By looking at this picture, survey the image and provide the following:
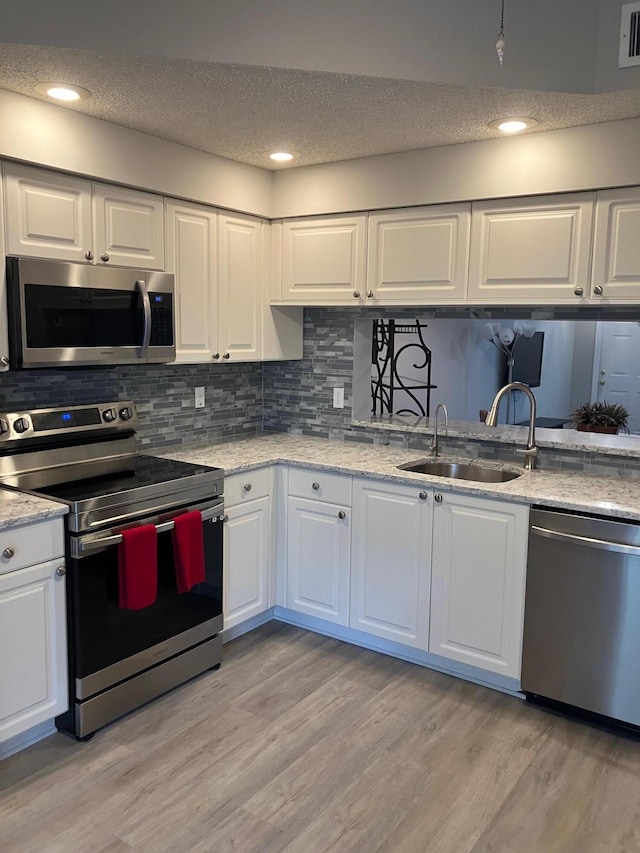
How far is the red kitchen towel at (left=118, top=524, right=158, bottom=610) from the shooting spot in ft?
8.12

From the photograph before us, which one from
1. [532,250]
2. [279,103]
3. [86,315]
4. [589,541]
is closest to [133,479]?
[86,315]

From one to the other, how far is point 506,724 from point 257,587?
1.29 metres

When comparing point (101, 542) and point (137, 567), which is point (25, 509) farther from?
point (137, 567)

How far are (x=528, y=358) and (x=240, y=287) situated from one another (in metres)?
1.61

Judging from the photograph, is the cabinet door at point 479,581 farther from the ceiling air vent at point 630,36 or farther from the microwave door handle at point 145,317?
the ceiling air vent at point 630,36

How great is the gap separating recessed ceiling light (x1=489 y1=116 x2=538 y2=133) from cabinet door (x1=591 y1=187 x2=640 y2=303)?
399mm

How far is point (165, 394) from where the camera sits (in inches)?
138

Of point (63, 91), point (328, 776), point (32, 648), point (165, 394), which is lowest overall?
point (328, 776)

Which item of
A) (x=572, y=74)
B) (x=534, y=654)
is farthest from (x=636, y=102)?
(x=534, y=654)

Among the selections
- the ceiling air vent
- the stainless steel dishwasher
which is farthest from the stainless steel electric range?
the ceiling air vent

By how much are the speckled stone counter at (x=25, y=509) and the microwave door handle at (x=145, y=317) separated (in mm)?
800

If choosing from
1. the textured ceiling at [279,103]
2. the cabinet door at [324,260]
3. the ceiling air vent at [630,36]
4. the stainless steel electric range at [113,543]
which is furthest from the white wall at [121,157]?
the ceiling air vent at [630,36]

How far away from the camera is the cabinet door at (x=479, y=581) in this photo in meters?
2.73

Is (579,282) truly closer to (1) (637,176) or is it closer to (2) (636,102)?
(1) (637,176)
